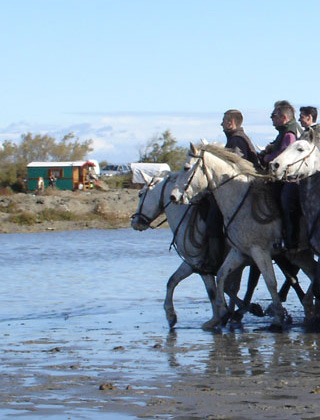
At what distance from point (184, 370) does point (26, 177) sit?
67.6m

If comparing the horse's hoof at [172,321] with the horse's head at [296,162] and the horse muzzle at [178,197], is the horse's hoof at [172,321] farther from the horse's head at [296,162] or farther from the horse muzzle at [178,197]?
the horse's head at [296,162]

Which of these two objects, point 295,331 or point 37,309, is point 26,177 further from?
point 295,331

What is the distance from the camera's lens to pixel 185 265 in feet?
41.1

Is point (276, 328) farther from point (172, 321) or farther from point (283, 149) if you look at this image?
point (283, 149)

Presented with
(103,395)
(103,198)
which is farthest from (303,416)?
(103,198)

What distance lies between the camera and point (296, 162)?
35.0 ft

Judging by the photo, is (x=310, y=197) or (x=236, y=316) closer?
(x=310, y=197)

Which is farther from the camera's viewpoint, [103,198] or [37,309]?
[103,198]

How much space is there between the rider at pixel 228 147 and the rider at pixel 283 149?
0.31m

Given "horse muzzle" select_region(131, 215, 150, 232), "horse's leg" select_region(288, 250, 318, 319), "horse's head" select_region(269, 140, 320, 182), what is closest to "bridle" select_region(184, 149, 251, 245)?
"horse's leg" select_region(288, 250, 318, 319)

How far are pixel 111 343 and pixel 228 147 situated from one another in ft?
8.68

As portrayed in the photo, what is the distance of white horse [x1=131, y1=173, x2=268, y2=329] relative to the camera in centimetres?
1233

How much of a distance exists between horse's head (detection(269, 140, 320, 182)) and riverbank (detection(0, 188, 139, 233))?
35176 millimetres

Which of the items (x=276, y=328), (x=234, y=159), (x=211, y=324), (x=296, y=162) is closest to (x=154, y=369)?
(x=296, y=162)
